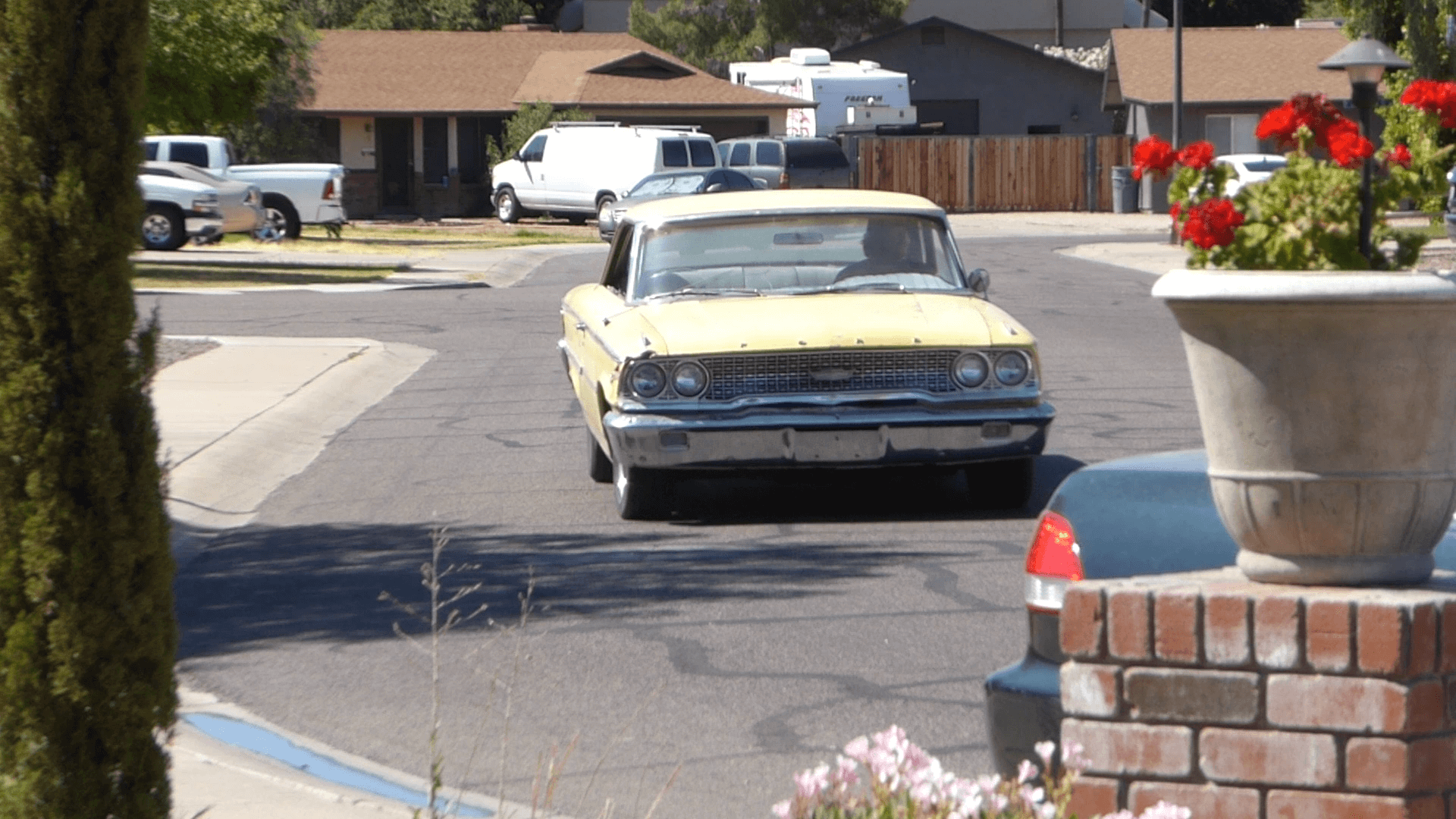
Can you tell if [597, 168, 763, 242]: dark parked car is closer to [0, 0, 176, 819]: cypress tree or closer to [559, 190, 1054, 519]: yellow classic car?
[559, 190, 1054, 519]: yellow classic car

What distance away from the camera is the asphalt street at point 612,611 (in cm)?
589

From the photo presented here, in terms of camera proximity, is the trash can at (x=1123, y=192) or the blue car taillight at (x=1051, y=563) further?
the trash can at (x=1123, y=192)

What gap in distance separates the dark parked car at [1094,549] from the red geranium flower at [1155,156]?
744mm

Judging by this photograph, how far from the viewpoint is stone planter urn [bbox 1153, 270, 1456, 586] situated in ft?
11.1

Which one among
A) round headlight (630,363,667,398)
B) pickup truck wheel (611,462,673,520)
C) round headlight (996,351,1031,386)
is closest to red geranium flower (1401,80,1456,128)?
round headlight (996,351,1031,386)

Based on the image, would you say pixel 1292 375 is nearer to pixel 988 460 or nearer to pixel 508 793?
pixel 508 793

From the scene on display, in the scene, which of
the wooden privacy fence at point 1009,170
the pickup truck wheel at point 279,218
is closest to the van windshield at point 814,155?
the wooden privacy fence at point 1009,170

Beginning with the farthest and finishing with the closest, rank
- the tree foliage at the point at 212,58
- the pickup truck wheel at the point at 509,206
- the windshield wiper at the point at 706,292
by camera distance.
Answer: the pickup truck wheel at the point at 509,206 → the tree foliage at the point at 212,58 → the windshield wiper at the point at 706,292

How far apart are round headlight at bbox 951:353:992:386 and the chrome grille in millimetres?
38

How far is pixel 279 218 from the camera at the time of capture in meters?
34.4

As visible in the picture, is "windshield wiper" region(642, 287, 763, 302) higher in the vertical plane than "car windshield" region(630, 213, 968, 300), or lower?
lower

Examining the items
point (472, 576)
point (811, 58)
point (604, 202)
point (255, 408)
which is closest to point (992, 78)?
point (811, 58)

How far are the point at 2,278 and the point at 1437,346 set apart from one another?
105 inches

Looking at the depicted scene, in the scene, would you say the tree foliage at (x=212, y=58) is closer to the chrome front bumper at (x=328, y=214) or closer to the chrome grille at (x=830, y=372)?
the chrome front bumper at (x=328, y=214)
